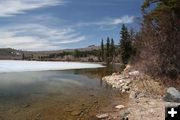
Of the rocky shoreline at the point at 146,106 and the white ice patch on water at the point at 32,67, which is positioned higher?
the white ice patch on water at the point at 32,67

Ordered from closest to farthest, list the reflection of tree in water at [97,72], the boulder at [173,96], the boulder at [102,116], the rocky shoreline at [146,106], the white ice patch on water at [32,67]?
1. the boulder at [173,96]
2. the rocky shoreline at [146,106]
3. the boulder at [102,116]
4. the reflection of tree in water at [97,72]
5. the white ice patch on water at [32,67]

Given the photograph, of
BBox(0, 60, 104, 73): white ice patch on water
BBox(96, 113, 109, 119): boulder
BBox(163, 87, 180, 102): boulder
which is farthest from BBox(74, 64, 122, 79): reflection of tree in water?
BBox(163, 87, 180, 102): boulder

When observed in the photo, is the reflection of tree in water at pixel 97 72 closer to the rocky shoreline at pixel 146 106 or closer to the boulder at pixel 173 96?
the rocky shoreline at pixel 146 106

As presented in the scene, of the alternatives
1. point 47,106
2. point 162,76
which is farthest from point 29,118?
point 162,76

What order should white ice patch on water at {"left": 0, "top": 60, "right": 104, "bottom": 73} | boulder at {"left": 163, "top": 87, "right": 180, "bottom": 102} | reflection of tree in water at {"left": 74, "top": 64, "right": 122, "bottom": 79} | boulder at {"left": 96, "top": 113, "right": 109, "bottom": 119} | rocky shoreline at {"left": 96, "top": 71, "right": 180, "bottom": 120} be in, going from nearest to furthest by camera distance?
boulder at {"left": 163, "top": 87, "right": 180, "bottom": 102} → rocky shoreline at {"left": 96, "top": 71, "right": 180, "bottom": 120} → boulder at {"left": 96, "top": 113, "right": 109, "bottom": 119} → reflection of tree in water at {"left": 74, "top": 64, "right": 122, "bottom": 79} → white ice patch on water at {"left": 0, "top": 60, "right": 104, "bottom": 73}

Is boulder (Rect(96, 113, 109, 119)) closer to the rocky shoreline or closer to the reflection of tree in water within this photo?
the rocky shoreline

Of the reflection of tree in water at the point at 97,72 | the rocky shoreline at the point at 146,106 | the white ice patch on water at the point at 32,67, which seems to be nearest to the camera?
the rocky shoreline at the point at 146,106

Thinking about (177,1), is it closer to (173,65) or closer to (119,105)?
(173,65)

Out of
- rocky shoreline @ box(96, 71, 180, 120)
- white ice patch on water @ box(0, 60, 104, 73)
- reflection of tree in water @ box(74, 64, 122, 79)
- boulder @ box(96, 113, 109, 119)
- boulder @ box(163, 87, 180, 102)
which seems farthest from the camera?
white ice patch on water @ box(0, 60, 104, 73)

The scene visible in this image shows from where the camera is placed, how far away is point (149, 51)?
2248 cm

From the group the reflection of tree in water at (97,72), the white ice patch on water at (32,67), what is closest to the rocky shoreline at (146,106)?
the reflection of tree in water at (97,72)

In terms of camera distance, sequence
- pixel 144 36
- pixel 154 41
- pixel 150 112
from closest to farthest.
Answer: pixel 150 112 → pixel 154 41 → pixel 144 36

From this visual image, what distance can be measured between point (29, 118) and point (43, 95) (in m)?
6.99

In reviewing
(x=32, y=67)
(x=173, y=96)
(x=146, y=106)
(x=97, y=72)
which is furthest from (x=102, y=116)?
(x=32, y=67)
